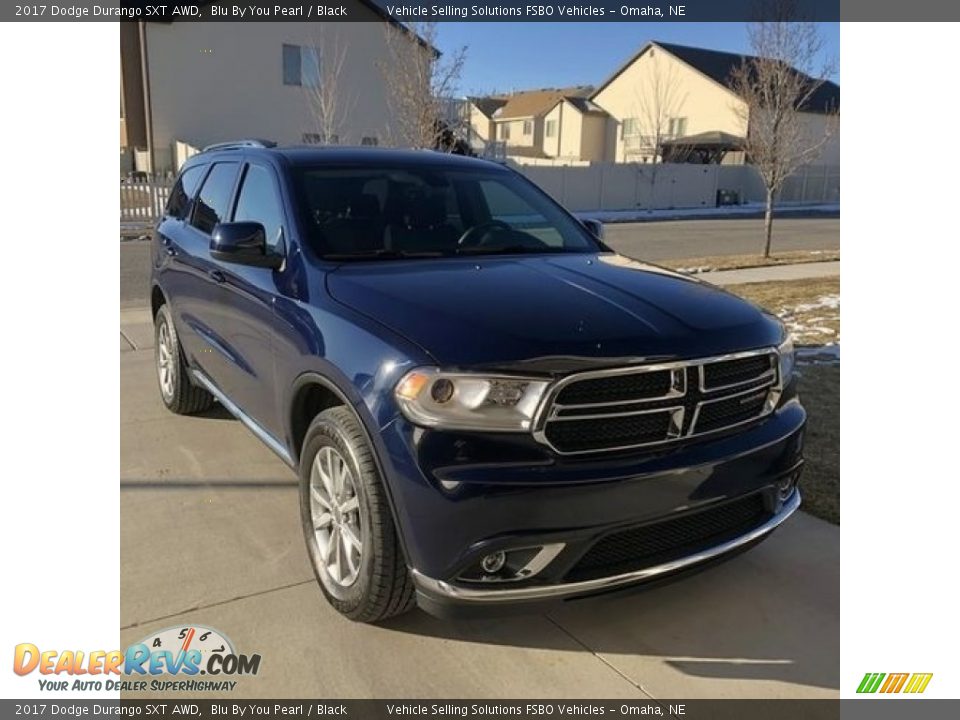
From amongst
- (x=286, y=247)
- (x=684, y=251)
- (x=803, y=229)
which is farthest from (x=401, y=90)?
(x=286, y=247)

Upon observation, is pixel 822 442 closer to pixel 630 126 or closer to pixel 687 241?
pixel 687 241

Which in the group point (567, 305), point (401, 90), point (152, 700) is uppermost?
point (401, 90)

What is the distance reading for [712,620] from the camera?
312 cm

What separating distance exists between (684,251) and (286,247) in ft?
50.2

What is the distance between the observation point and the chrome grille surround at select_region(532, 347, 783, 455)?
2.54m

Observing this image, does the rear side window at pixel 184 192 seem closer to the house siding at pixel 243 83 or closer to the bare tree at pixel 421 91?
the bare tree at pixel 421 91

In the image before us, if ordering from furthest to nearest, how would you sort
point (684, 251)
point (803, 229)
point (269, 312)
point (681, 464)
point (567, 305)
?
point (803, 229) → point (684, 251) → point (269, 312) → point (567, 305) → point (681, 464)

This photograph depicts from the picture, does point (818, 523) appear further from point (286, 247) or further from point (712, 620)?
point (286, 247)

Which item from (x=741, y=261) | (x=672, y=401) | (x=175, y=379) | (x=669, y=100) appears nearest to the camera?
(x=672, y=401)

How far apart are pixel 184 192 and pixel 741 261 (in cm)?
1191

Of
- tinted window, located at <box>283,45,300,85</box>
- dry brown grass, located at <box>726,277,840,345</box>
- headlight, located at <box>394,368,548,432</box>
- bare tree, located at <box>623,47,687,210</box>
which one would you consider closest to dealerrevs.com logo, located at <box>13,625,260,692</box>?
headlight, located at <box>394,368,548,432</box>

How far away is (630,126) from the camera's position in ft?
167

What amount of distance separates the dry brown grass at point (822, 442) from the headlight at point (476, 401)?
88.7 inches

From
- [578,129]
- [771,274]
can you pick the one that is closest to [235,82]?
[771,274]
